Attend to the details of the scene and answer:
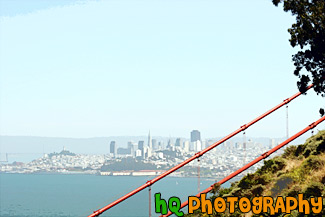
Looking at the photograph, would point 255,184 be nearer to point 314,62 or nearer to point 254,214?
point 254,214

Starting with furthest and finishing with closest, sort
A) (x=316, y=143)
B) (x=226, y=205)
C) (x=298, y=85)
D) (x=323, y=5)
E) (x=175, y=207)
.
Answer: (x=316, y=143)
(x=226, y=205)
(x=175, y=207)
(x=298, y=85)
(x=323, y=5)

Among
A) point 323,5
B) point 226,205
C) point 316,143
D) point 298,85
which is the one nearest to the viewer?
point 323,5

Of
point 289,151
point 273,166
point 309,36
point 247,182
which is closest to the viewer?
point 309,36

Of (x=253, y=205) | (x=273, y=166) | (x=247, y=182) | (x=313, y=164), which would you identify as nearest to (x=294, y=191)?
(x=253, y=205)

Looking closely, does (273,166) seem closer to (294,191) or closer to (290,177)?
(290,177)

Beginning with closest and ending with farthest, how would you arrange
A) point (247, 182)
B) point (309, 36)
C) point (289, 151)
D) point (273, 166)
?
point (309, 36), point (247, 182), point (273, 166), point (289, 151)

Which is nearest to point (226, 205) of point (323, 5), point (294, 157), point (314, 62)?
point (294, 157)
